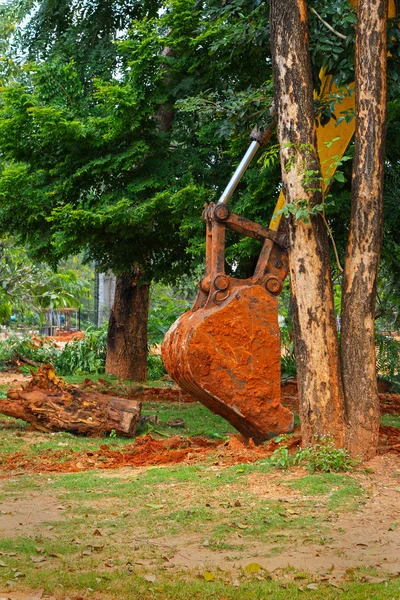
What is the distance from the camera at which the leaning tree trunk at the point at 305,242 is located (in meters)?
7.32

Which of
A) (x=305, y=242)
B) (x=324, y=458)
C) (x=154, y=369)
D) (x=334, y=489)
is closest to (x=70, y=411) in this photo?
(x=324, y=458)

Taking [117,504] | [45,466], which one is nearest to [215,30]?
[45,466]

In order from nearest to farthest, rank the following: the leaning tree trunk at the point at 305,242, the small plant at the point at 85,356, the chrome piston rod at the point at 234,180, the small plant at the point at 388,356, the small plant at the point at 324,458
→ 1. the small plant at the point at 324,458
2. the leaning tree trunk at the point at 305,242
3. the chrome piston rod at the point at 234,180
4. the small plant at the point at 388,356
5. the small plant at the point at 85,356

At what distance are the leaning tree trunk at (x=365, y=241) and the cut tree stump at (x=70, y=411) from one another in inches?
120

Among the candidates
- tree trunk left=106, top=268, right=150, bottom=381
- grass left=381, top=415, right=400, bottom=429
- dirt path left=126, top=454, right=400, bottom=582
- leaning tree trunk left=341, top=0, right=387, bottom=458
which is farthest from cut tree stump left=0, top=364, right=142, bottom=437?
tree trunk left=106, top=268, right=150, bottom=381

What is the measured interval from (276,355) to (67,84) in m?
6.00

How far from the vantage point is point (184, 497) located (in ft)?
21.4

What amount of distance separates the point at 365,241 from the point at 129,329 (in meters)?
8.67

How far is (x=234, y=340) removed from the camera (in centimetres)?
780

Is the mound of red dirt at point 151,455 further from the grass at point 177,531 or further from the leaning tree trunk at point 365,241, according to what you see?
the leaning tree trunk at point 365,241

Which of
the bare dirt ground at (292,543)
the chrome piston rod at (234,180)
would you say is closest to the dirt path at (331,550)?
the bare dirt ground at (292,543)

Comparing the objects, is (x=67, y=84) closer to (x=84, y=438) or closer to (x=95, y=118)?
(x=95, y=118)

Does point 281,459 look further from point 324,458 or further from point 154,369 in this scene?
point 154,369

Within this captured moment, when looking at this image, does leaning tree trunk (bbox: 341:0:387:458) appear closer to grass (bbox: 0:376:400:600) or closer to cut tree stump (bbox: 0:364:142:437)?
grass (bbox: 0:376:400:600)
